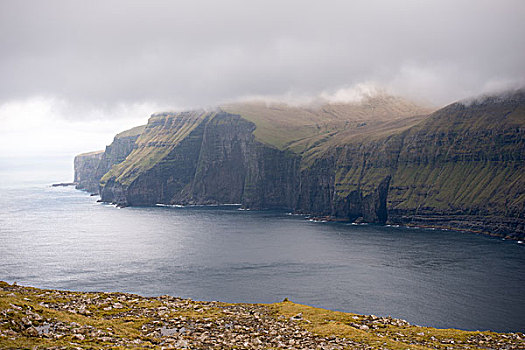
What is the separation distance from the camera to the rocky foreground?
37.4 meters

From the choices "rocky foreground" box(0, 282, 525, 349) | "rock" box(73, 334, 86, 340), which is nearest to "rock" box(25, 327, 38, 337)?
"rocky foreground" box(0, 282, 525, 349)

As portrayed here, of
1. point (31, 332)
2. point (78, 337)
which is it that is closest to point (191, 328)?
point (78, 337)

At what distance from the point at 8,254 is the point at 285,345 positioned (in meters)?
179

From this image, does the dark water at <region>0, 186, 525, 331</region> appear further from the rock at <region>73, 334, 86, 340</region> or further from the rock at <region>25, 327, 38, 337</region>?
the rock at <region>25, 327, 38, 337</region>

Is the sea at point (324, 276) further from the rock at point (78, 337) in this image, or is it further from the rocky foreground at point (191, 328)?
the rock at point (78, 337)

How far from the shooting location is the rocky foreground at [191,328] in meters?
37.4

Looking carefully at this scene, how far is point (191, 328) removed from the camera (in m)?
47.0

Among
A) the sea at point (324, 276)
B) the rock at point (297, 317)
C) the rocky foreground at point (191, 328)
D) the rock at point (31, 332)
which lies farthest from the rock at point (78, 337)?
the sea at point (324, 276)

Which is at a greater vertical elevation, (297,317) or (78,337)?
(78,337)

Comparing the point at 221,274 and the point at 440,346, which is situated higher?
the point at 440,346

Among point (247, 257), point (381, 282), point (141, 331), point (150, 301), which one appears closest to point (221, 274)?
point (247, 257)

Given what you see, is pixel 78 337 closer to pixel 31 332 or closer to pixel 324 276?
pixel 31 332

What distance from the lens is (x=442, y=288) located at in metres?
136

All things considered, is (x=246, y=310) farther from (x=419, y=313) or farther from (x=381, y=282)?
(x=381, y=282)
